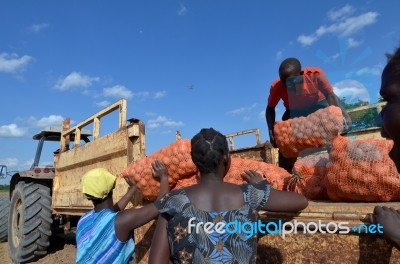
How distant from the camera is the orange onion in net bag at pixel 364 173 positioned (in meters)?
1.72

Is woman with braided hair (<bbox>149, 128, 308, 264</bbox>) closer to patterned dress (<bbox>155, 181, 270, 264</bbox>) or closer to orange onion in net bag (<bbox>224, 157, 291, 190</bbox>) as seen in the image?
patterned dress (<bbox>155, 181, 270, 264</bbox>)

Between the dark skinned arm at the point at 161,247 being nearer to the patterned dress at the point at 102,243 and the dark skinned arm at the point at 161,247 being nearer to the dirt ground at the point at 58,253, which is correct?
the patterned dress at the point at 102,243

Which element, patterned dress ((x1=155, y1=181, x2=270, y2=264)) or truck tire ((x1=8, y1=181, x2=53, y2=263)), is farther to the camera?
truck tire ((x1=8, y1=181, x2=53, y2=263))

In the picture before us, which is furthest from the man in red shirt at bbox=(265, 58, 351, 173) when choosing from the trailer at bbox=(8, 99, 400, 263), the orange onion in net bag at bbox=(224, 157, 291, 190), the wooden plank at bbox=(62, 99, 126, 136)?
the wooden plank at bbox=(62, 99, 126, 136)

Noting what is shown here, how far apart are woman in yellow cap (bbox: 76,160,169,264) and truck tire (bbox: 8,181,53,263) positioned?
138 inches

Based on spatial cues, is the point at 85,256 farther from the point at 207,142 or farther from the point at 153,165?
the point at 207,142

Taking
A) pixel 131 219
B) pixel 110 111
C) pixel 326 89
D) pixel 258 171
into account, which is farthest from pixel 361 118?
pixel 110 111

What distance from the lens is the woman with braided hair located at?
1.49 meters

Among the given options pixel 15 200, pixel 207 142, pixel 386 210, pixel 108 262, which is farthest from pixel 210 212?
pixel 15 200

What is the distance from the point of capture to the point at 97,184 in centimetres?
214

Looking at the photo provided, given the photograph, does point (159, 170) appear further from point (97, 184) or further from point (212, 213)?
point (212, 213)

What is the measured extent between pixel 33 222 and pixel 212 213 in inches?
178

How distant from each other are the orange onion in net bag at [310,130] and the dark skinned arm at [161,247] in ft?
4.23

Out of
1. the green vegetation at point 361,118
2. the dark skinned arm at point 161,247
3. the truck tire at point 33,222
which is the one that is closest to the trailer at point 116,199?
the truck tire at point 33,222
